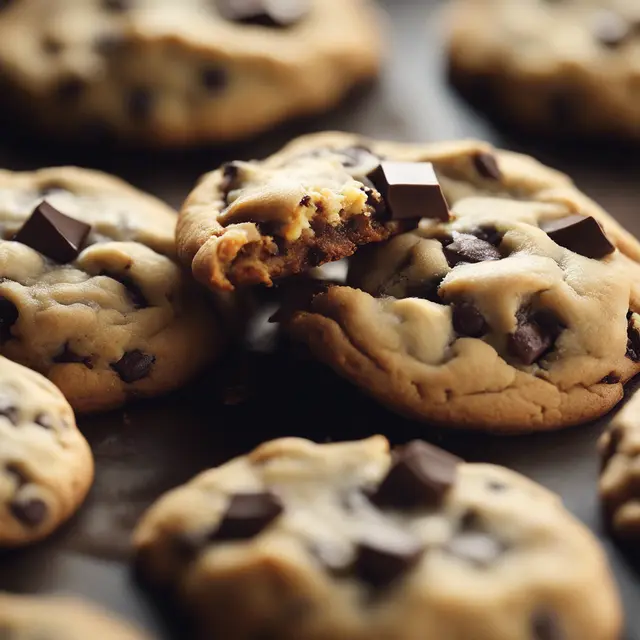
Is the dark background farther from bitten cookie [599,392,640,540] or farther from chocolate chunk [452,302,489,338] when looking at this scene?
chocolate chunk [452,302,489,338]

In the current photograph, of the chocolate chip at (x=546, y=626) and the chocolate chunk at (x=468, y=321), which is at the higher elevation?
the chocolate chunk at (x=468, y=321)

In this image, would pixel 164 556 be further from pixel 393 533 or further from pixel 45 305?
pixel 45 305

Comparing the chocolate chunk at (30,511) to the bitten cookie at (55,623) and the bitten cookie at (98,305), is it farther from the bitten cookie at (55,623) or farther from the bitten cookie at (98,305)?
the bitten cookie at (98,305)

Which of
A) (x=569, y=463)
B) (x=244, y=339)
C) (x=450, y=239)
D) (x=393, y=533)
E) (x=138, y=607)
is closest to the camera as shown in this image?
(x=393, y=533)

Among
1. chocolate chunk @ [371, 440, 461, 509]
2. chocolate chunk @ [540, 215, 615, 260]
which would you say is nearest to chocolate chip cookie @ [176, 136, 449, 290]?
chocolate chunk @ [540, 215, 615, 260]

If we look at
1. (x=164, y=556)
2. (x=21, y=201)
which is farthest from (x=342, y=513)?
(x=21, y=201)

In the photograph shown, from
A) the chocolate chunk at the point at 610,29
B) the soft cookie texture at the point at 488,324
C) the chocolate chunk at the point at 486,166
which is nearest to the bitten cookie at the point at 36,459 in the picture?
the soft cookie texture at the point at 488,324
